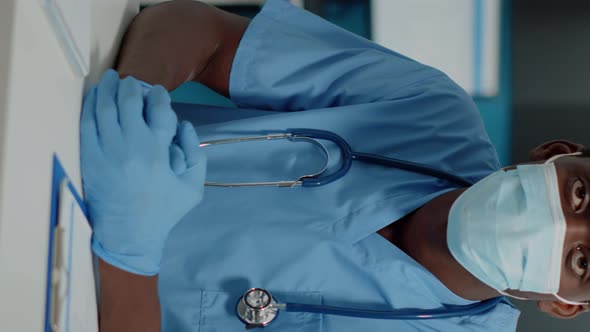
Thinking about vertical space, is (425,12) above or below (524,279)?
above

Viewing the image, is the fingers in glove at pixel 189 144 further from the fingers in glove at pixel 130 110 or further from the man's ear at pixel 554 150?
the man's ear at pixel 554 150

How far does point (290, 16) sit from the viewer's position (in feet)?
3.35

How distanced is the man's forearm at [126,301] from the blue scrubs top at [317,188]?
0.46 ft

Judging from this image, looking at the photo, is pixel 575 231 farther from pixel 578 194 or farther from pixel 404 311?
pixel 404 311

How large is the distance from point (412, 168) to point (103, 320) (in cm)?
52

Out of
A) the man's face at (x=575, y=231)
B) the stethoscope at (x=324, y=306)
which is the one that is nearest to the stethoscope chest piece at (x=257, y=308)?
the stethoscope at (x=324, y=306)

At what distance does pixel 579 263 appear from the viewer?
33.7 inches

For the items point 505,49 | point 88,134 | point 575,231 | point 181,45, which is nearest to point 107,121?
point 88,134

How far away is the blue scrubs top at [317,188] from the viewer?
856 millimetres

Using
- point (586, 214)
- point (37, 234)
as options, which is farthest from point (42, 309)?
point (586, 214)

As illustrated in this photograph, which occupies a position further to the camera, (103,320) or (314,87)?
(314,87)

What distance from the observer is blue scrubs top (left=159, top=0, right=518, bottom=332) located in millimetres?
856

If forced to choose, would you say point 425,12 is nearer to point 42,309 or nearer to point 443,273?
point 443,273

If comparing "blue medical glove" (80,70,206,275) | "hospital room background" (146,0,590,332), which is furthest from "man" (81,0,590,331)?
"hospital room background" (146,0,590,332)
